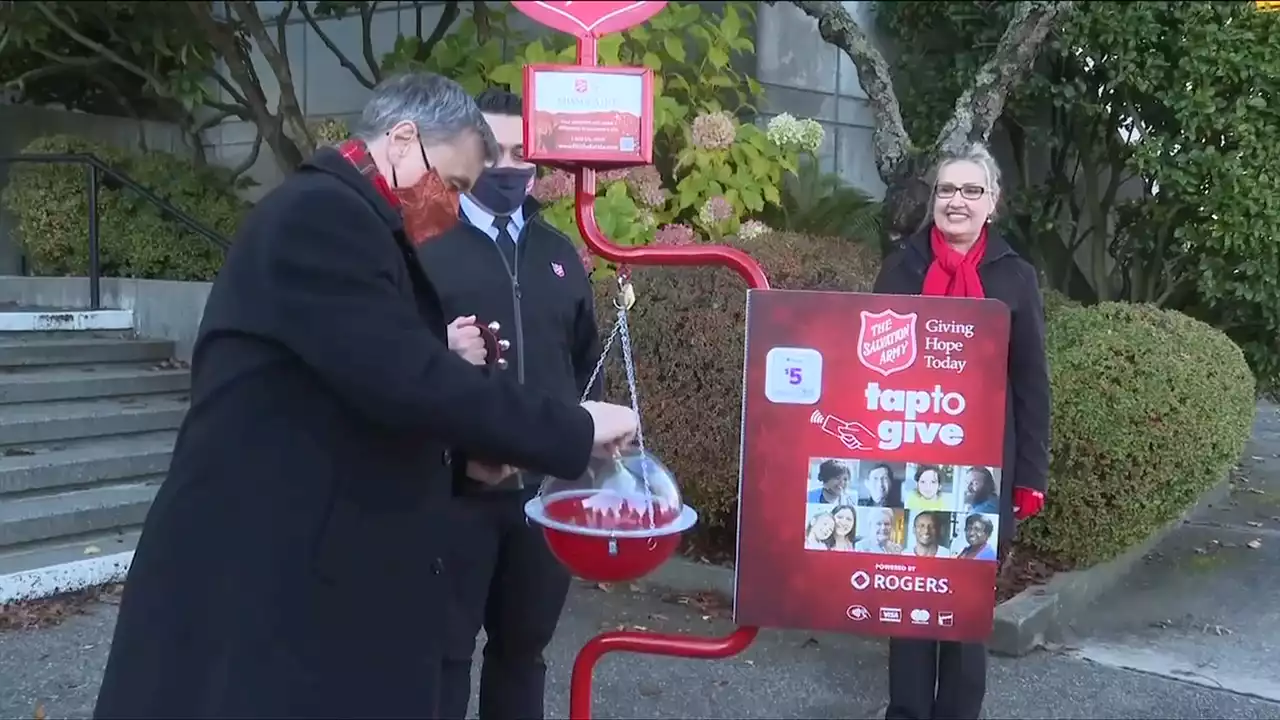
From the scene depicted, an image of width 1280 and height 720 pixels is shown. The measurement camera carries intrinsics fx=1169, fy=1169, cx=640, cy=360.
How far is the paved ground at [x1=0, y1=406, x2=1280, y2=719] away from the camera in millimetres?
4004

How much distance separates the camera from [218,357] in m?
1.88

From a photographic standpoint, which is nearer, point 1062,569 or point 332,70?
point 1062,569

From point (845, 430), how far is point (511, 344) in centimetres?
81

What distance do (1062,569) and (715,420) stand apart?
1.70 meters

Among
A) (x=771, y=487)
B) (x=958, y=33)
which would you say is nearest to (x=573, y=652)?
(x=771, y=487)

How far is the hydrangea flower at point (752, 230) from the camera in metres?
5.96

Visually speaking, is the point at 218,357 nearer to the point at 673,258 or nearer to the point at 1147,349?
the point at 673,258

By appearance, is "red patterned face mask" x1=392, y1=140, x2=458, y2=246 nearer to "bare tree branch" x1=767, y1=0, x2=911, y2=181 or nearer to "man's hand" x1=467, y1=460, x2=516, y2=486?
"man's hand" x1=467, y1=460, x2=516, y2=486

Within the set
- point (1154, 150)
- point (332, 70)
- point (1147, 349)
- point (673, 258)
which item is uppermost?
point (332, 70)

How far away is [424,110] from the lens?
2.03m

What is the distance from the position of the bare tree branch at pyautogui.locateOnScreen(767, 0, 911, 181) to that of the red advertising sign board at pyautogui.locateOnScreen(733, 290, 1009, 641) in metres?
3.15

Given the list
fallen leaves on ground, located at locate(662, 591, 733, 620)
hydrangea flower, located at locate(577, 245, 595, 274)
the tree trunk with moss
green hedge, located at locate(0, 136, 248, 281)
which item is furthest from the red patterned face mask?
green hedge, located at locate(0, 136, 248, 281)

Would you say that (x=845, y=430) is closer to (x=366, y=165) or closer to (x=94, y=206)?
(x=366, y=165)

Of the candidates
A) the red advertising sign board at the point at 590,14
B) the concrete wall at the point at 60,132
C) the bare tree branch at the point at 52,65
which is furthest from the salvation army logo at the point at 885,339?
the concrete wall at the point at 60,132
